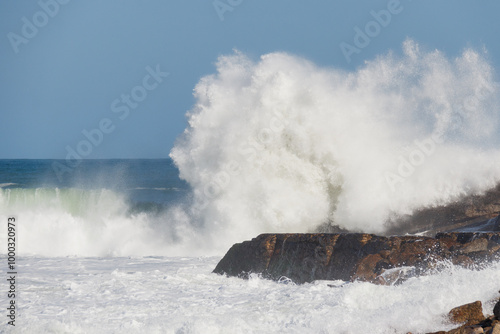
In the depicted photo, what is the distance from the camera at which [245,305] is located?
680 cm

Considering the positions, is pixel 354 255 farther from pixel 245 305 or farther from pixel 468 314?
pixel 468 314

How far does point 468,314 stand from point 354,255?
7.97ft

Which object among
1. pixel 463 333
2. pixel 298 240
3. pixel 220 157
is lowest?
pixel 463 333

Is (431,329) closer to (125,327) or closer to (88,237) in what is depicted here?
(125,327)

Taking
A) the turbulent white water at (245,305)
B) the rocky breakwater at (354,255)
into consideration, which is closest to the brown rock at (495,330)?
the turbulent white water at (245,305)

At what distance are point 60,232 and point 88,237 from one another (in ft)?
4.32

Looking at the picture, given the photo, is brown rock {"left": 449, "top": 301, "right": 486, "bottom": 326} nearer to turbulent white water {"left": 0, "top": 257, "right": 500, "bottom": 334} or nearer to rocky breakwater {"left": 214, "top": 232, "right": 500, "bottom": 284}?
turbulent white water {"left": 0, "top": 257, "right": 500, "bottom": 334}

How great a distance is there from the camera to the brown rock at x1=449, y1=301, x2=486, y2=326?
17.4ft

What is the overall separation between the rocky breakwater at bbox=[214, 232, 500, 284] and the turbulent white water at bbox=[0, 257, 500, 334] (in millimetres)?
299

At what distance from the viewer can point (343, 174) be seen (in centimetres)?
1359

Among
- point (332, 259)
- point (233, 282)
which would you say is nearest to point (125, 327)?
point (233, 282)

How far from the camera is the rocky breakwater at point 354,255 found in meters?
6.98

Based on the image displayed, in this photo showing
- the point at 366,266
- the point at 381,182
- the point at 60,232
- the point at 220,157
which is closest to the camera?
the point at 366,266

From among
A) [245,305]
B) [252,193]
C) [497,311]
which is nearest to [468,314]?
[497,311]
